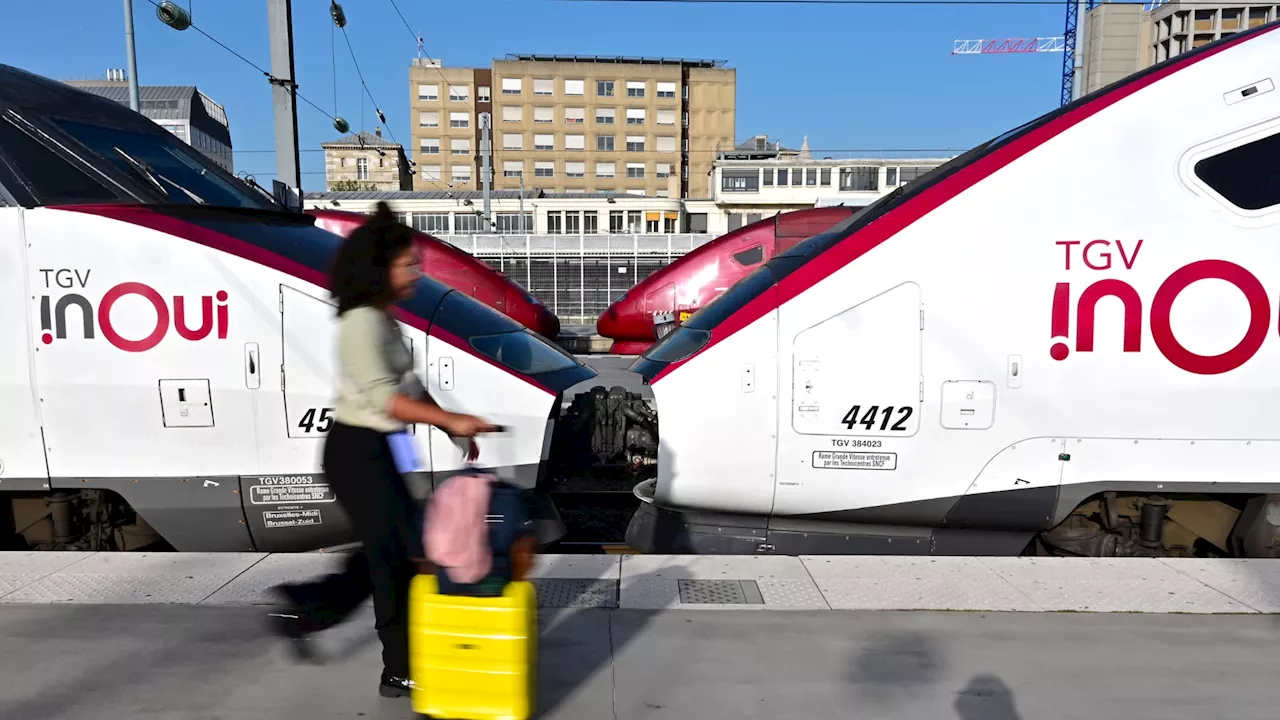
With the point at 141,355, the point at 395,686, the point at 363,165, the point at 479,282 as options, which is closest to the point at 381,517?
the point at 395,686

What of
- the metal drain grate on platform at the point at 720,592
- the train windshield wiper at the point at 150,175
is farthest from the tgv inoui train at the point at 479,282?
the metal drain grate on platform at the point at 720,592

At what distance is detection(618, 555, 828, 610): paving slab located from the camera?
3.87m

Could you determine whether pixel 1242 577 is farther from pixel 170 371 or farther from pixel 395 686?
pixel 170 371

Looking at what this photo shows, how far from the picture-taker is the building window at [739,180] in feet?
209

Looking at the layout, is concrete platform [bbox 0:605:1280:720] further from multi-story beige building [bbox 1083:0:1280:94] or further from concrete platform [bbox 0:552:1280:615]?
multi-story beige building [bbox 1083:0:1280:94]

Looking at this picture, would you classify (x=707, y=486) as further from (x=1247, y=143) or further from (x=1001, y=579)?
(x=1247, y=143)

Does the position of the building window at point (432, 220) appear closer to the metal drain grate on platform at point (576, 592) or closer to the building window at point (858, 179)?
the building window at point (858, 179)

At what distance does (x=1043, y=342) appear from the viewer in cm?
441

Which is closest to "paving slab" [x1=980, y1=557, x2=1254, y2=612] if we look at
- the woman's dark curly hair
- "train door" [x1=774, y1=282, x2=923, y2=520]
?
"train door" [x1=774, y1=282, x2=923, y2=520]

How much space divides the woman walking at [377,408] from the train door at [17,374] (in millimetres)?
2876

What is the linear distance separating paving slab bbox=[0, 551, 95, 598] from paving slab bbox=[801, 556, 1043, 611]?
3961mm

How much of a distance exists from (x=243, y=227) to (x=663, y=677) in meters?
3.66

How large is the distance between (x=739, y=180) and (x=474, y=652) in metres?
63.8

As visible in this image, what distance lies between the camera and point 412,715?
294 centimetres
